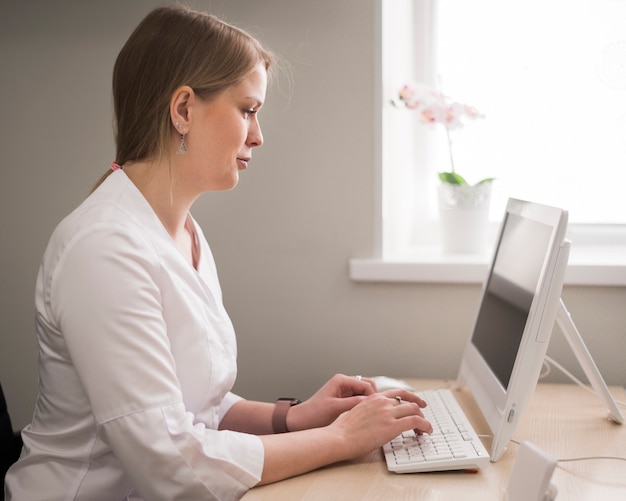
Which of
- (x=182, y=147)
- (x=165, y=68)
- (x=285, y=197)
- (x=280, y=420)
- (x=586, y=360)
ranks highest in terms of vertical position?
(x=165, y=68)

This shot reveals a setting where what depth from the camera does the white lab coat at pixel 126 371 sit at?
3.38ft

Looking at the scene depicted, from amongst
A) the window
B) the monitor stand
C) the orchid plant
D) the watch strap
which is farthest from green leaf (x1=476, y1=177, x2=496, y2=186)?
the watch strap

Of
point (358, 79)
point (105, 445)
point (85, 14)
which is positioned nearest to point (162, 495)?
point (105, 445)

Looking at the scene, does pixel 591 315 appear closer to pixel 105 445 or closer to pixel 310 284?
pixel 310 284

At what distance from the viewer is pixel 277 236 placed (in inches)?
73.1

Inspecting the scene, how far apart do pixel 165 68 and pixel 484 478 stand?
0.80 m

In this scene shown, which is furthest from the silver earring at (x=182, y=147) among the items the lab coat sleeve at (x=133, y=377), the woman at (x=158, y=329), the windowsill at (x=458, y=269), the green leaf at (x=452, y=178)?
the green leaf at (x=452, y=178)

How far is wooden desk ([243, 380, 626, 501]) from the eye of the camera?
1.04 meters

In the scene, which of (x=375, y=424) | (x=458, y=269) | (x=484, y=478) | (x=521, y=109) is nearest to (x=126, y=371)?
(x=375, y=424)

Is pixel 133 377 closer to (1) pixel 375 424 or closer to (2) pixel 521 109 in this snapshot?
(1) pixel 375 424

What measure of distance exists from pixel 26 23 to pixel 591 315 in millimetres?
1559

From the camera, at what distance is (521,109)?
2010 millimetres

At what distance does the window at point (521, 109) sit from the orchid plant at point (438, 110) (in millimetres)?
62

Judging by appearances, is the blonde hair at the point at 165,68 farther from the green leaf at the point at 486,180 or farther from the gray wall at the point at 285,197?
the green leaf at the point at 486,180
